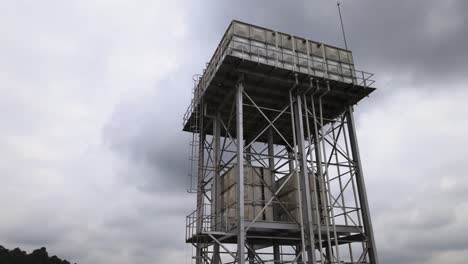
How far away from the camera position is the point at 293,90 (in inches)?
955

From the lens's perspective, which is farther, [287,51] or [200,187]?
[200,187]

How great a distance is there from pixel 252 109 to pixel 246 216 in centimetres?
803

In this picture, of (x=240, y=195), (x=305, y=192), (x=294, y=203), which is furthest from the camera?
(x=294, y=203)

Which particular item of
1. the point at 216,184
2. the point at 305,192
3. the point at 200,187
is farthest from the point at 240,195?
the point at 200,187

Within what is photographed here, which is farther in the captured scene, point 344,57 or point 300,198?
point 344,57

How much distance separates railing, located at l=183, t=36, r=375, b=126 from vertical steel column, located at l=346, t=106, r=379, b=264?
2501mm

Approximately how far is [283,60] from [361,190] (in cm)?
942

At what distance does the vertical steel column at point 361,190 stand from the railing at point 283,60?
250 cm

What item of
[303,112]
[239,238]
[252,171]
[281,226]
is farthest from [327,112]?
[239,238]

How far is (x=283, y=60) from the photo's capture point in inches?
925

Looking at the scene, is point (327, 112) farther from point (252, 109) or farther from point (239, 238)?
point (239, 238)

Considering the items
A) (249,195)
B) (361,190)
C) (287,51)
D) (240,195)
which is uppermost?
(287,51)

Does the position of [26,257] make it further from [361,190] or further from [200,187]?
[361,190]

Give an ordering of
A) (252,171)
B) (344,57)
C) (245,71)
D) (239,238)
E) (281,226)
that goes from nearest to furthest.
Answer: (239,238) → (281,226) → (245,71) → (252,171) → (344,57)
